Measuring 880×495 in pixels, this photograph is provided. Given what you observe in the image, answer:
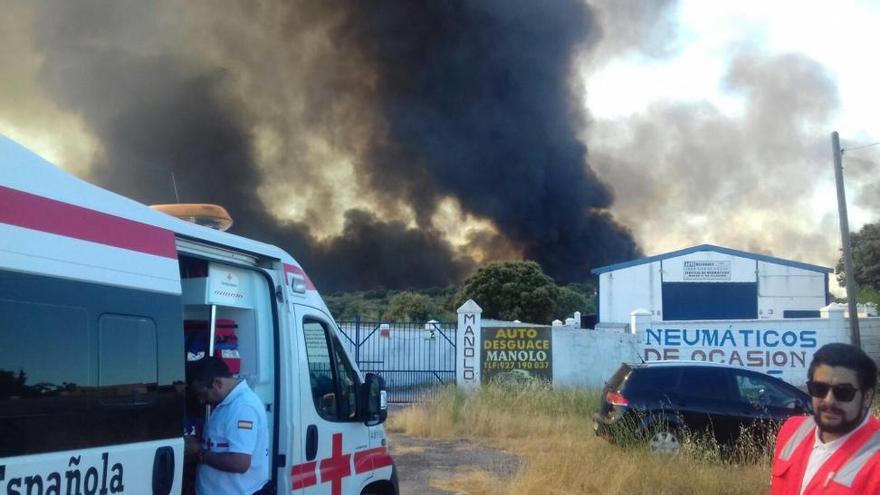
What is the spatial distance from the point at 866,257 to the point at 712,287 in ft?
53.6

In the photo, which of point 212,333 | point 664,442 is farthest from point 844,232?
point 212,333

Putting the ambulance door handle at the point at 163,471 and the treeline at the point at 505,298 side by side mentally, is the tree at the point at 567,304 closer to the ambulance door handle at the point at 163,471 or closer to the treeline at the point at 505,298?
the treeline at the point at 505,298

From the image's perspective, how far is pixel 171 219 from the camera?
12.9ft

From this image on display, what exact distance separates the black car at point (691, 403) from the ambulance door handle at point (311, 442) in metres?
6.46

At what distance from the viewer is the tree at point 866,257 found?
4538 centimetres

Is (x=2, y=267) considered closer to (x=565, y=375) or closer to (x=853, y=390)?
(x=853, y=390)

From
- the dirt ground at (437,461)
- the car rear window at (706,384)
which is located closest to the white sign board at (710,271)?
the dirt ground at (437,461)

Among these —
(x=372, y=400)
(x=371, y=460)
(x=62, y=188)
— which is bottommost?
(x=371, y=460)

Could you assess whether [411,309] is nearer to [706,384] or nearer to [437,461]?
[437,461]

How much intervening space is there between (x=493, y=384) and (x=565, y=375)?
3355 millimetres

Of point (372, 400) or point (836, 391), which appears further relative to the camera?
point (372, 400)

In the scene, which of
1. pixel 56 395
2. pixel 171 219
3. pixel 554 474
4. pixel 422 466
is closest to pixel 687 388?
pixel 554 474

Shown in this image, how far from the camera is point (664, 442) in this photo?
10.6 meters

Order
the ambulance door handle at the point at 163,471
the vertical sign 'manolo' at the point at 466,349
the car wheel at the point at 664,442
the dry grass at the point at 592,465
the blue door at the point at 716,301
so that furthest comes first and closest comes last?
1. the blue door at the point at 716,301
2. the vertical sign 'manolo' at the point at 466,349
3. the car wheel at the point at 664,442
4. the dry grass at the point at 592,465
5. the ambulance door handle at the point at 163,471
